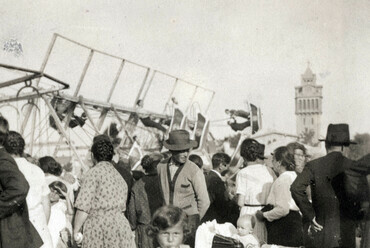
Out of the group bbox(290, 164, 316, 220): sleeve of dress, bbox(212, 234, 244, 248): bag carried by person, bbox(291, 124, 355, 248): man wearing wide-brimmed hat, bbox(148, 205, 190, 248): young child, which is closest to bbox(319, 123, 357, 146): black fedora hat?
bbox(291, 124, 355, 248): man wearing wide-brimmed hat

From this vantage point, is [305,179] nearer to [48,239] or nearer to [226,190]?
[226,190]

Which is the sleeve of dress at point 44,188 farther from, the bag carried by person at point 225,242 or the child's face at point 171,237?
the child's face at point 171,237

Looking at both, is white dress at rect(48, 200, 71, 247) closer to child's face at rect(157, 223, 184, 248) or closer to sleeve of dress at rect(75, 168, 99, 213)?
→ sleeve of dress at rect(75, 168, 99, 213)

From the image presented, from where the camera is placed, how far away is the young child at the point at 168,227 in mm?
3271

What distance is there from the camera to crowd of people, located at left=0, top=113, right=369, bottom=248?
3641 millimetres

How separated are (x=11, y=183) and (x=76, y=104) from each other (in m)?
9.47

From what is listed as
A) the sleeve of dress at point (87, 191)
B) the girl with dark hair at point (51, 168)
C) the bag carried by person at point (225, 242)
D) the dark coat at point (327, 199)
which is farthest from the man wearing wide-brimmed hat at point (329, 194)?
the girl with dark hair at point (51, 168)

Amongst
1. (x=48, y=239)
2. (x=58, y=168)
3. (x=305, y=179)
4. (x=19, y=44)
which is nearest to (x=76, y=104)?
(x=19, y=44)

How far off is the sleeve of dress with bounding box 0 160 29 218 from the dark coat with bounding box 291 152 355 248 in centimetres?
195

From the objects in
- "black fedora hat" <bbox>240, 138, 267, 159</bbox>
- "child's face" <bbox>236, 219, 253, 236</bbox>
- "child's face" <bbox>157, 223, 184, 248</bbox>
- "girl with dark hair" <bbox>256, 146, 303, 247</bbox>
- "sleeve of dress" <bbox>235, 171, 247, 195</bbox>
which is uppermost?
"black fedora hat" <bbox>240, 138, 267, 159</bbox>

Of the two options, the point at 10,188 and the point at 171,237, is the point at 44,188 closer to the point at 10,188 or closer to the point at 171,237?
the point at 10,188

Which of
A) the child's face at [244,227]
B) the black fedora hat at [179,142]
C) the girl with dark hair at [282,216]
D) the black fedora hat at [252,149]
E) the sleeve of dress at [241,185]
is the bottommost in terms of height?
the child's face at [244,227]

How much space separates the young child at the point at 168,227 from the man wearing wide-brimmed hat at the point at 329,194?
1239 mm

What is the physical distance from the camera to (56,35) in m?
9.92
